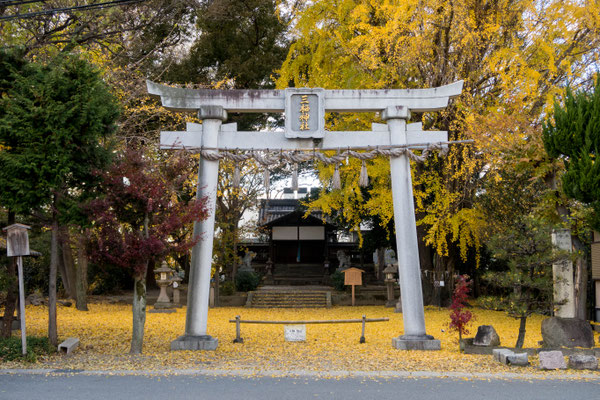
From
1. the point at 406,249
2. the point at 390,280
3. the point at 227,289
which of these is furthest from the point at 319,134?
the point at 227,289

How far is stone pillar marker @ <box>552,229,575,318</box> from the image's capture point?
1075 cm

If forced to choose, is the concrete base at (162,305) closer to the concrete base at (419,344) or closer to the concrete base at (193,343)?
the concrete base at (193,343)

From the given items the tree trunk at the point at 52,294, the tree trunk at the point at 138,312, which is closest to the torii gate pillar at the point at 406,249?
the tree trunk at the point at 138,312

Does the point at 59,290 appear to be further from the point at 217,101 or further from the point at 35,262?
the point at 217,101

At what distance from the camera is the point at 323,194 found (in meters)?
17.2

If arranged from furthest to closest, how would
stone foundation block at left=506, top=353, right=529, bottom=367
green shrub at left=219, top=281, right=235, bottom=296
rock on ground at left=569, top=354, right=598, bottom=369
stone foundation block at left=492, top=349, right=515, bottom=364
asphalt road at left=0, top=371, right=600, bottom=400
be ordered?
green shrub at left=219, top=281, right=235, bottom=296 → stone foundation block at left=492, top=349, right=515, bottom=364 → stone foundation block at left=506, top=353, right=529, bottom=367 → rock on ground at left=569, top=354, right=598, bottom=369 → asphalt road at left=0, top=371, right=600, bottom=400

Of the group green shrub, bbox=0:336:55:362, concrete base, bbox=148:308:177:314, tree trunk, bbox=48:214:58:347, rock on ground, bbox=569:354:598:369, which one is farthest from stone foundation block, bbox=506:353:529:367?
concrete base, bbox=148:308:177:314

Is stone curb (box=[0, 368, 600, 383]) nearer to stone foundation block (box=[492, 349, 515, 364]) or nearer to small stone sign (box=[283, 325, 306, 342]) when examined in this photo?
stone foundation block (box=[492, 349, 515, 364])

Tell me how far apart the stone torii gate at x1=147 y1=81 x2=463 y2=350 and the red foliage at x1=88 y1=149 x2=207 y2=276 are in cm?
90

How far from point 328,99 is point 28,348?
759 cm

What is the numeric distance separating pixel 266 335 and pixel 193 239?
13.7ft

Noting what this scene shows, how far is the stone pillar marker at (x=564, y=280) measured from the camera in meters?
10.8

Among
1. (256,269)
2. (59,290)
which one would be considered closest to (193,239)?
(59,290)

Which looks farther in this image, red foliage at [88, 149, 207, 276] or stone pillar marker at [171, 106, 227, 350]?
stone pillar marker at [171, 106, 227, 350]
